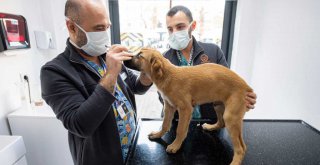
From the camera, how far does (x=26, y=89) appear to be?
1541mm

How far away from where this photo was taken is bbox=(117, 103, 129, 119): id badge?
35.5 inches

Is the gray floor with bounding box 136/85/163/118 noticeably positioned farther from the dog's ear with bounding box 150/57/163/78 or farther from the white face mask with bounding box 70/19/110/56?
the dog's ear with bounding box 150/57/163/78

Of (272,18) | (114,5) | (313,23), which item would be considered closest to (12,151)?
(114,5)

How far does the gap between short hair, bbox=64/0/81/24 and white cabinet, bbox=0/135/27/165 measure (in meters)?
0.81

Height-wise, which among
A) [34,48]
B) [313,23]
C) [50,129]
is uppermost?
[313,23]

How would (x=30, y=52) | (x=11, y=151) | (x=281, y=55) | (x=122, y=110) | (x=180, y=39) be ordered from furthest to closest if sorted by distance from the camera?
(x=281, y=55) < (x=30, y=52) < (x=180, y=39) < (x=11, y=151) < (x=122, y=110)

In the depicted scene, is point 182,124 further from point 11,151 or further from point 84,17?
point 11,151

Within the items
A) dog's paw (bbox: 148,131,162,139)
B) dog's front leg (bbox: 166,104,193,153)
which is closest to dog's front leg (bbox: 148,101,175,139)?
dog's paw (bbox: 148,131,162,139)

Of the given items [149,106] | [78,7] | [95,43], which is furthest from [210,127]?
[149,106]

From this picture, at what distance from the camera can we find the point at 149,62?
755mm

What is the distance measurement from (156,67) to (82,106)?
310 mm

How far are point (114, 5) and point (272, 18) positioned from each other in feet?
5.79

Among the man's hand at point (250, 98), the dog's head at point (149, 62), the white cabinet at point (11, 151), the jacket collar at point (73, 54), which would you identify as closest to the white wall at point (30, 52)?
the white cabinet at point (11, 151)

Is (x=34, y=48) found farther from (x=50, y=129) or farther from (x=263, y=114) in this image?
(x=263, y=114)
